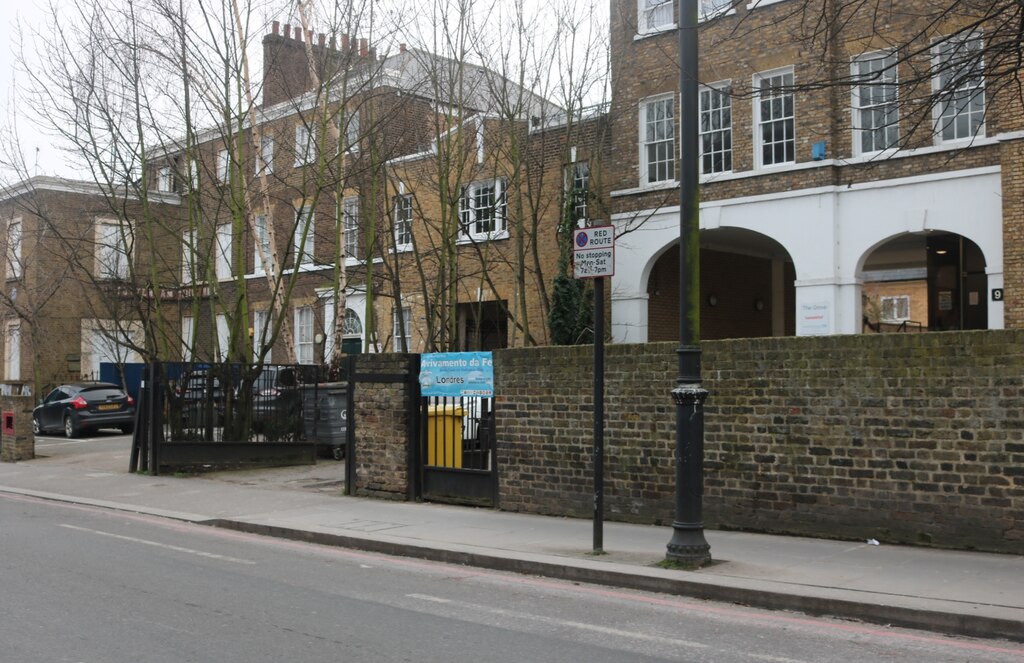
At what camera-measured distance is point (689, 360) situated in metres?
8.77

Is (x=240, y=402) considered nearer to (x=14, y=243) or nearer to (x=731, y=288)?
(x=731, y=288)

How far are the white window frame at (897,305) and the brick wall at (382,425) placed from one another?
72.1 feet

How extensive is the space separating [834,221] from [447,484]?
33.9 ft

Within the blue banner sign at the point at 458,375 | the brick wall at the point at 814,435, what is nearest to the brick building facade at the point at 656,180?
the blue banner sign at the point at 458,375

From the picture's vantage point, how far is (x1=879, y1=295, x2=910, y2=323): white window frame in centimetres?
3121

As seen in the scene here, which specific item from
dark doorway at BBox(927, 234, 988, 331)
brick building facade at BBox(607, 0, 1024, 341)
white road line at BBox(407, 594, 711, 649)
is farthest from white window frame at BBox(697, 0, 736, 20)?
dark doorway at BBox(927, 234, 988, 331)

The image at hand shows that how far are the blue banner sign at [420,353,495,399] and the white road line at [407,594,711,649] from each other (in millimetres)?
4897

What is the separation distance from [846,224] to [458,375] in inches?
A: 396

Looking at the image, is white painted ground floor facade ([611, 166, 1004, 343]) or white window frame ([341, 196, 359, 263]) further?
white window frame ([341, 196, 359, 263])

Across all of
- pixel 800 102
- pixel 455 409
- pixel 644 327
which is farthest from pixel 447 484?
pixel 800 102

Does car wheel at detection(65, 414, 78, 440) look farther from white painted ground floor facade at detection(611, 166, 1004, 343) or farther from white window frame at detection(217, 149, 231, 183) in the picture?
white painted ground floor facade at detection(611, 166, 1004, 343)

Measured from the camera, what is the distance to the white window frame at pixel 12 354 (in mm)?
38656

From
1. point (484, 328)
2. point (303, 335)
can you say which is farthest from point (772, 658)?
point (303, 335)

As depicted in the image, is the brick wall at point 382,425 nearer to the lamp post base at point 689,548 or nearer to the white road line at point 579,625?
the white road line at point 579,625
